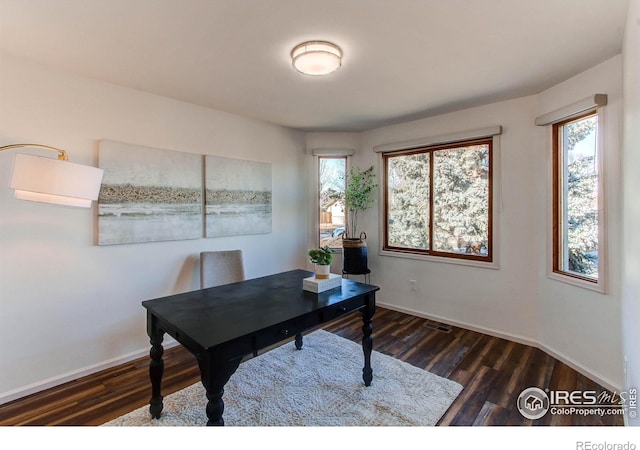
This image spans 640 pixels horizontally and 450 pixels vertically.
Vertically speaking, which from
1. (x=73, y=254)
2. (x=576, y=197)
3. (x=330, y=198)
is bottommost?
(x=73, y=254)

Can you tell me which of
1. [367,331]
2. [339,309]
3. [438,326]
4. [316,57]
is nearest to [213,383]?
[339,309]

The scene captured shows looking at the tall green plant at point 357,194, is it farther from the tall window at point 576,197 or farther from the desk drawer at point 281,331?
the desk drawer at point 281,331

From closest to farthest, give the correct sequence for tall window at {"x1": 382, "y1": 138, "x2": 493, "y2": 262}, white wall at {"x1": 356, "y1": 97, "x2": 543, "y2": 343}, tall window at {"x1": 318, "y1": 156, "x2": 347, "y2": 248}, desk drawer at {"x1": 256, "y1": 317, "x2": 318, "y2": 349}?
desk drawer at {"x1": 256, "y1": 317, "x2": 318, "y2": 349} → white wall at {"x1": 356, "y1": 97, "x2": 543, "y2": 343} → tall window at {"x1": 382, "y1": 138, "x2": 493, "y2": 262} → tall window at {"x1": 318, "y1": 156, "x2": 347, "y2": 248}

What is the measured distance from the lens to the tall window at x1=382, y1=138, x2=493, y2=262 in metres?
3.25

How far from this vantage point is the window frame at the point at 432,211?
10.2ft

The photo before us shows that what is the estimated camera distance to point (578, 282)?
245 cm

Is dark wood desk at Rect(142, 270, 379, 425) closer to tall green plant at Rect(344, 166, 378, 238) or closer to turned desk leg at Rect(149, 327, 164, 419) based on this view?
turned desk leg at Rect(149, 327, 164, 419)

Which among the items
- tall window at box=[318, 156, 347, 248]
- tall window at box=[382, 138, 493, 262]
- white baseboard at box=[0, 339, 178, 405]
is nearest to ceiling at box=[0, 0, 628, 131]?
tall window at box=[382, 138, 493, 262]

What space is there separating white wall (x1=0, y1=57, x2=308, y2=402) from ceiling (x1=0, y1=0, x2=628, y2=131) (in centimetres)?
20

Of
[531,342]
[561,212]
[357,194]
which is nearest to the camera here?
[561,212]

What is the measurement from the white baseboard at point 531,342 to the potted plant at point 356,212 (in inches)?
30.2

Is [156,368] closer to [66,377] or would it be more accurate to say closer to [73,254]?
[66,377]

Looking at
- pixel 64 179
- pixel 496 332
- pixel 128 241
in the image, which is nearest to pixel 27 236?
pixel 128 241

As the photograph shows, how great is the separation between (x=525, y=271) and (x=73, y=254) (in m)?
3.98
